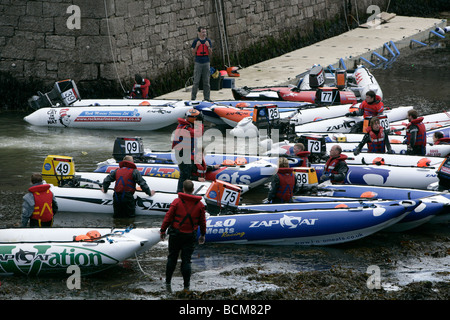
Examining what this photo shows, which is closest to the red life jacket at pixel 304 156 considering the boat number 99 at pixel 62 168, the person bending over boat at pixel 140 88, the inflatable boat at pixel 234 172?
the inflatable boat at pixel 234 172

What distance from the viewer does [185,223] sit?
8375mm

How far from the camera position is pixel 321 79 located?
17781mm

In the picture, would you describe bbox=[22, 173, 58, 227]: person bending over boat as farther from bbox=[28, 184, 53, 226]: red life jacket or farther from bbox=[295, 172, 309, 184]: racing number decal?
bbox=[295, 172, 309, 184]: racing number decal

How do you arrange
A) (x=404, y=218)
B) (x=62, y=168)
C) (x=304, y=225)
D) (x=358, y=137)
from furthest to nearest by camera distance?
(x=358, y=137) < (x=62, y=168) < (x=404, y=218) < (x=304, y=225)

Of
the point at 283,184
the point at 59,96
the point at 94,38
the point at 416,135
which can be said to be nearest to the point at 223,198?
the point at 283,184

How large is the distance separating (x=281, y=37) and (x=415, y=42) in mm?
4864

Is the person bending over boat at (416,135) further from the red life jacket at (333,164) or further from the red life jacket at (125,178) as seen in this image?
the red life jacket at (125,178)

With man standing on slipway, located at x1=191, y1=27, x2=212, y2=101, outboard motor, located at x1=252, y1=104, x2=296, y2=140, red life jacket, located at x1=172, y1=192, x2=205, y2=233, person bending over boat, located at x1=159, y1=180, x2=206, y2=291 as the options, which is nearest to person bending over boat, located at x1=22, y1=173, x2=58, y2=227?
person bending over boat, located at x1=159, y1=180, x2=206, y2=291

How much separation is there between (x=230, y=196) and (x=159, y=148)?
5.11 meters

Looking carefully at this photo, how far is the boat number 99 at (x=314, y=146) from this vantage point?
41.4 feet

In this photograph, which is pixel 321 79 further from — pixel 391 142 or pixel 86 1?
pixel 86 1

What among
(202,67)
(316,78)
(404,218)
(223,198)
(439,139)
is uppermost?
(202,67)

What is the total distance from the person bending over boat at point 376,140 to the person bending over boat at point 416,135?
0.37 meters

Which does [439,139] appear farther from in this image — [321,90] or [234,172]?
[234,172]
